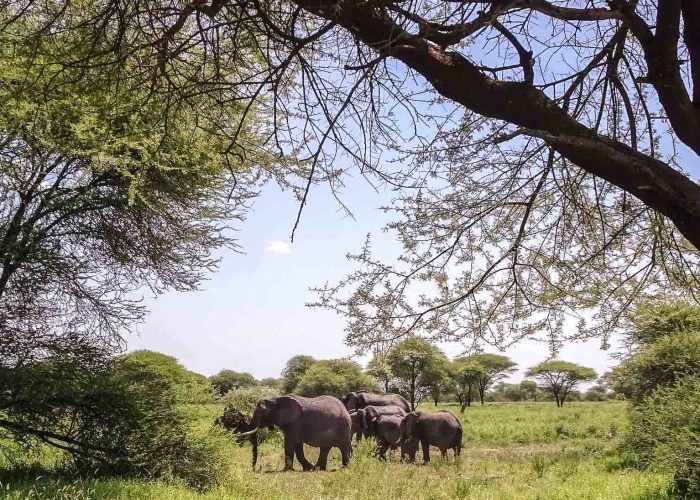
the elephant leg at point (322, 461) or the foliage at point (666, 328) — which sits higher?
the foliage at point (666, 328)

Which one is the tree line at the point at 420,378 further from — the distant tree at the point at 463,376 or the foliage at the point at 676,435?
the foliage at the point at 676,435

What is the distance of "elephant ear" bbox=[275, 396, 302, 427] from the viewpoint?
13914 mm

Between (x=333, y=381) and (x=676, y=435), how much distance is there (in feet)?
78.0

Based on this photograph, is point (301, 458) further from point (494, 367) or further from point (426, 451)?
point (494, 367)

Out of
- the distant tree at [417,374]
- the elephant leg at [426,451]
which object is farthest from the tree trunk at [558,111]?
the distant tree at [417,374]

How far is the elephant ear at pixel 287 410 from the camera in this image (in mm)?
13914

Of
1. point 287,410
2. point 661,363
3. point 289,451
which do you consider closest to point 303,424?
point 287,410

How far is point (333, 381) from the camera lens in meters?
30.7

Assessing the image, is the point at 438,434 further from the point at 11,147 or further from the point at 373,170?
the point at 373,170

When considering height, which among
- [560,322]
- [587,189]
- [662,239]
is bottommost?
[560,322]

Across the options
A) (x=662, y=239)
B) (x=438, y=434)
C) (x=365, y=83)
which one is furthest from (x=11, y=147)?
(x=438, y=434)

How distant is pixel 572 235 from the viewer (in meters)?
5.11

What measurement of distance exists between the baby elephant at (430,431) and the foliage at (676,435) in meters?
4.63

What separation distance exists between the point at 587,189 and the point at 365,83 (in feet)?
8.58
